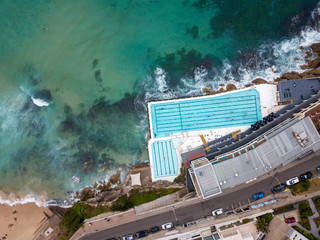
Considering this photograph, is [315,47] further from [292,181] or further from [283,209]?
[283,209]

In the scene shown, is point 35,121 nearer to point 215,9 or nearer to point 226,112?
point 226,112

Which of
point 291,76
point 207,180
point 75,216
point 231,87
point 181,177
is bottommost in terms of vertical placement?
point 75,216

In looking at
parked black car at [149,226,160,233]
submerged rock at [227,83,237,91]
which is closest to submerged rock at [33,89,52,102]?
parked black car at [149,226,160,233]

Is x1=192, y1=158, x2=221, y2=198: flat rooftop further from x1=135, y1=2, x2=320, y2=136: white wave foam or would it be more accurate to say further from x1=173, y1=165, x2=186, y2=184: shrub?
x1=135, y1=2, x2=320, y2=136: white wave foam

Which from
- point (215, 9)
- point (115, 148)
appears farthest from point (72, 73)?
point (215, 9)

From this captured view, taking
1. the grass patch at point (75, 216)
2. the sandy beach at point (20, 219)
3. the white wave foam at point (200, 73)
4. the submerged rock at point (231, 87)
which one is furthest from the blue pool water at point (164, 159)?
the sandy beach at point (20, 219)

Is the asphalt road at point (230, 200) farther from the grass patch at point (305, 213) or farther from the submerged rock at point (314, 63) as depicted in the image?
the submerged rock at point (314, 63)

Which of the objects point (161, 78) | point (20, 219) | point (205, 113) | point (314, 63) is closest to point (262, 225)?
point (205, 113)
